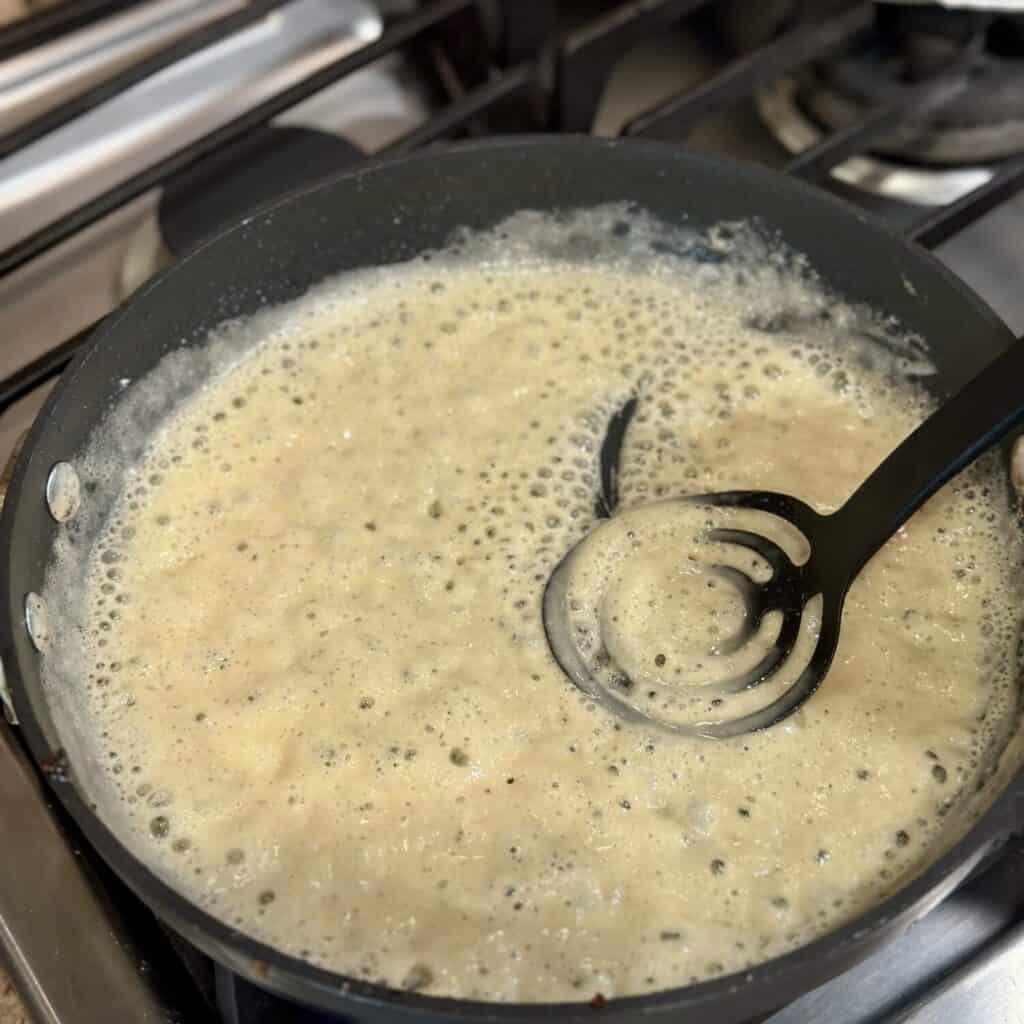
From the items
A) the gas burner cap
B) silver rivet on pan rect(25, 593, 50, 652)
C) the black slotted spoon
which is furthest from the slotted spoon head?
the gas burner cap

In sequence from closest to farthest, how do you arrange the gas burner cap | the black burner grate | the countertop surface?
the countertop surface < the black burner grate < the gas burner cap

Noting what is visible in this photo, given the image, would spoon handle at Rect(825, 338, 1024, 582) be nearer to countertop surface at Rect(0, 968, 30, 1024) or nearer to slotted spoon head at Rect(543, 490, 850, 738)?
slotted spoon head at Rect(543, 490, 850, 738)

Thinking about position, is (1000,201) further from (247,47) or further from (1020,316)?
(247,47)

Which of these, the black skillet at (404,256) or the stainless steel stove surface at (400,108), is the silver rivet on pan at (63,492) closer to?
the black skillet at (404,256)

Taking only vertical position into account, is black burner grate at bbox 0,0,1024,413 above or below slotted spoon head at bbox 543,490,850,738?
above

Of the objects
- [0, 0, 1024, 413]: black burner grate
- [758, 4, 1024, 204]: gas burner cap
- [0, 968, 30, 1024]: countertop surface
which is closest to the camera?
[0, 968, 30, 1024]: countertop surface

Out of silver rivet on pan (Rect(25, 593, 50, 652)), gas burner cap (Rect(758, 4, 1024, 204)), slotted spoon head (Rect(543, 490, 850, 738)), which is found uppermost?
silver rivet on pan (Rect(25, 593, 50, 652))

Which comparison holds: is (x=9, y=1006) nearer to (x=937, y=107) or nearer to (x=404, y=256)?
(x=404, y=256)
